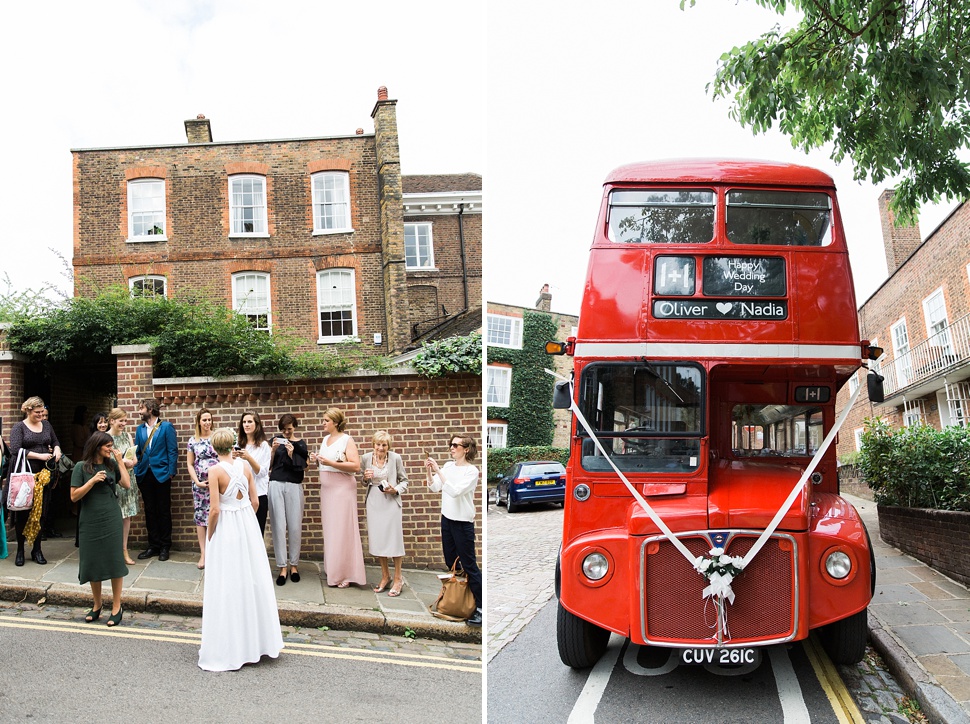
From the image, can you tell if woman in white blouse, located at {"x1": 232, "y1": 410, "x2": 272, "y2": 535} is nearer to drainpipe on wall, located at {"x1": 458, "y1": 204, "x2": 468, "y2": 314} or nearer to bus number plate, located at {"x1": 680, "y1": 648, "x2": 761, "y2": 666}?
bus number plate, located at {"x1": 680, "y1": 648, "x2": 761, "y2": 666}

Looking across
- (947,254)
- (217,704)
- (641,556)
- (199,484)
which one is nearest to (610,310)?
(641,556)

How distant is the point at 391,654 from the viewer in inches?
281

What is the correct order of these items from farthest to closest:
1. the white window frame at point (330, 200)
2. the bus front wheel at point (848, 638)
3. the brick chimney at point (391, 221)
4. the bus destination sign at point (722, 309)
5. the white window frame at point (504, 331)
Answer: the white window frame at point (504, 331) → the white window frame at point (330, 200) → the brick chimney at point (391, 221) → the bus destination sign at point (722, 309) → the bus front wheel at point (848, 638)

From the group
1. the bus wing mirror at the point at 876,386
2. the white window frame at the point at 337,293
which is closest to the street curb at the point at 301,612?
the bus wing mirror at the point at 876,386

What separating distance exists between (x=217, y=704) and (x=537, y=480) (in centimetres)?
1682

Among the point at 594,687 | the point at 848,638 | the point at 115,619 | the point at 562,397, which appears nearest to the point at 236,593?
the point at 115,619

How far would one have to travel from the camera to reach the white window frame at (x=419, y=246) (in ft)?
95.6

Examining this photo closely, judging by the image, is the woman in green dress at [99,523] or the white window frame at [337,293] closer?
the woman in green dress at [99,523]

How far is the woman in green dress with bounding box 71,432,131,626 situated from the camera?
24.2 ft

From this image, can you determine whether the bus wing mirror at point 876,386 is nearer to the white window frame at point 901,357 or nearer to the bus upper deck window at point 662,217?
the bus upper deck window at point 662,217

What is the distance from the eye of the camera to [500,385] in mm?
33094

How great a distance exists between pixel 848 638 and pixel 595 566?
2109mm

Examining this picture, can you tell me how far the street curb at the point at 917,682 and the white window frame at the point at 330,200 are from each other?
2141 cm

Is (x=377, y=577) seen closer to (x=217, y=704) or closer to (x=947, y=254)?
(x=217, y=704)
